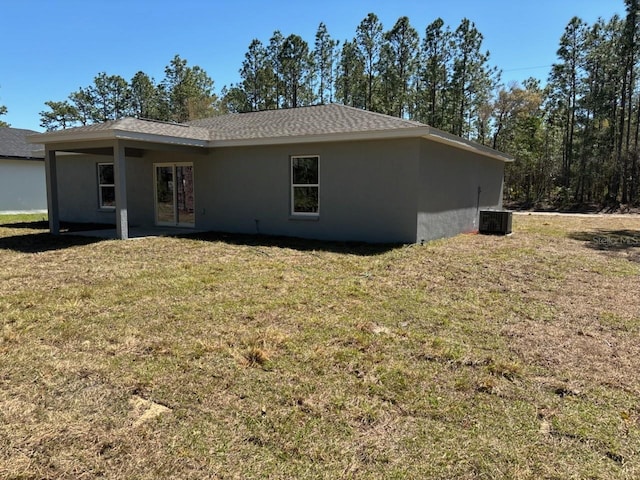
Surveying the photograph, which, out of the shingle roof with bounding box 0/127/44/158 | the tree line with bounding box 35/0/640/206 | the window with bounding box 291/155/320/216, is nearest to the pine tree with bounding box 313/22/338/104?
the tree line with bounding box 35/0/640/206

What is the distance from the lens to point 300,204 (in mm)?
11336

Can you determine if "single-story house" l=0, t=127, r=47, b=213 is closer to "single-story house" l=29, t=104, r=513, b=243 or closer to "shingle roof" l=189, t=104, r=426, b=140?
"single-story house" l=29, t=104, r=513, b=243

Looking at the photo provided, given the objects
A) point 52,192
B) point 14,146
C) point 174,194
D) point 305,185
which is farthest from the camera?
point 14,146

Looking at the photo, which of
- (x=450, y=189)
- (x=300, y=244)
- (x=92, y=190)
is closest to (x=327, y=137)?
(x=300, y=244)

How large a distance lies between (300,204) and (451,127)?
2490 cm

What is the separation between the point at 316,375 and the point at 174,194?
36.9 feet


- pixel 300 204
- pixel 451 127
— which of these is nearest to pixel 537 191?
pixel 451 127

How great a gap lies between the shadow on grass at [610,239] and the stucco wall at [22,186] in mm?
21572

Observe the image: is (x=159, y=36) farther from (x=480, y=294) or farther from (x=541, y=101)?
(x=541, y=101)

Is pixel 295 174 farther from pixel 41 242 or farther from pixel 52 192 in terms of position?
pixel 52 192

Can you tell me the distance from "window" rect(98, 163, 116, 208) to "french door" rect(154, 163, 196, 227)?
88.7 inches

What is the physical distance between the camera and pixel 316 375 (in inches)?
132

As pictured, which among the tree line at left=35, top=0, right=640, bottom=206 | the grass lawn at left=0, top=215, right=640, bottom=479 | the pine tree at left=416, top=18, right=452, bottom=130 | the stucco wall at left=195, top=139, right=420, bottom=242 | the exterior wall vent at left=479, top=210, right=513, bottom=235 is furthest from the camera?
the pine tree at left=416, top=18, right=452, bottom=130

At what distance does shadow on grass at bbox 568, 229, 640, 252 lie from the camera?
10.5m
